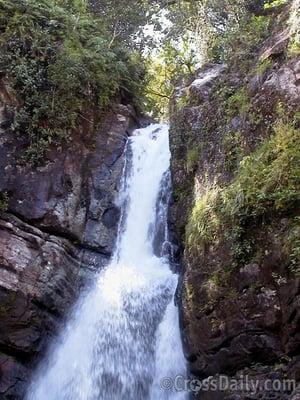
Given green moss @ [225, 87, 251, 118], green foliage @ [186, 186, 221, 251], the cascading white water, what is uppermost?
green moss @ [225, 87, 251, 118]

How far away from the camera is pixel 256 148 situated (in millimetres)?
7633

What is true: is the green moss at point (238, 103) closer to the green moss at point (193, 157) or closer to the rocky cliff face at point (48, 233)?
the green moss at point (193, 157)

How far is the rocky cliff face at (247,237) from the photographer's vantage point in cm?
577

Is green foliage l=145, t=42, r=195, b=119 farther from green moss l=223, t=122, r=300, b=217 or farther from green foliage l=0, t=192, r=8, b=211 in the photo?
green moss l=223, t=122, r=300, b=217

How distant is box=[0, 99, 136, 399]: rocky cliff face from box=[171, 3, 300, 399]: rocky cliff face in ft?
8.42

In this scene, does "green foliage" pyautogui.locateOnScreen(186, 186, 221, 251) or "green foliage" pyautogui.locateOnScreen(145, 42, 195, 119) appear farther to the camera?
"green foliage" pyautogui.locateOnScreen(145, 42, 195, 119)

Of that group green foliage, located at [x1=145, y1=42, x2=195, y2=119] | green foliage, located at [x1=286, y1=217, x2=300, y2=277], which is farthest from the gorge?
green foliage, located at [x1=145, y1=42, x2=195, y2=119]

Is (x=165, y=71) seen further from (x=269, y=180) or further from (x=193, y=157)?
(x=269, y=180)

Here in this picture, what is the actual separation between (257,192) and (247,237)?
0.71 m

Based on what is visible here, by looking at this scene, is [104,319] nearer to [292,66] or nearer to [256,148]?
[256,148]

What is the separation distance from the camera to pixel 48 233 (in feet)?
32.5

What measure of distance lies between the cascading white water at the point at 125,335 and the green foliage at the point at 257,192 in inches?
76.4

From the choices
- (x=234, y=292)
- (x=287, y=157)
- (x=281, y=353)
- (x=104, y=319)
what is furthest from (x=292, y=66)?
(x=104, y=319)

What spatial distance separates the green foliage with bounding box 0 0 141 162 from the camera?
10.8m
